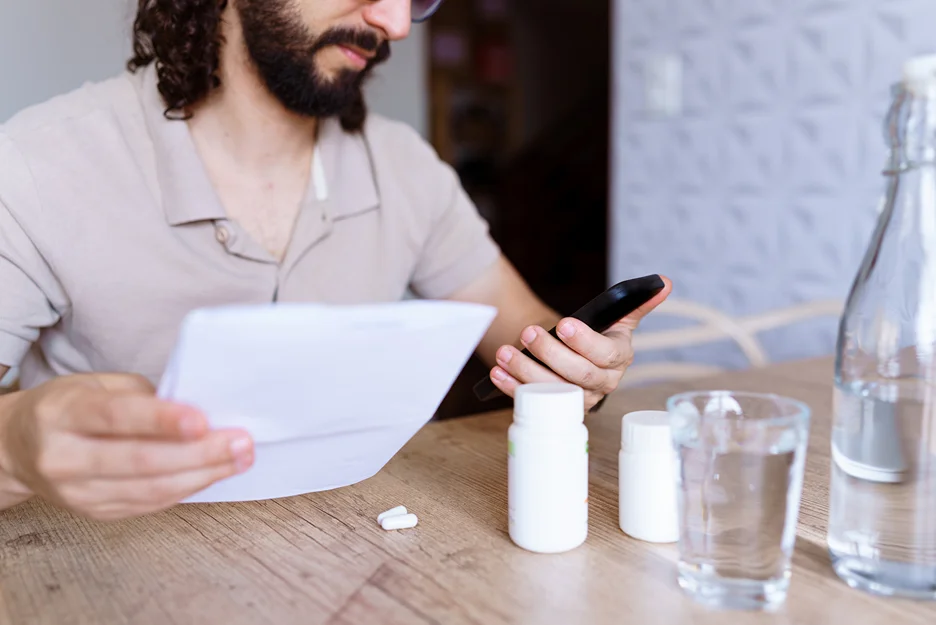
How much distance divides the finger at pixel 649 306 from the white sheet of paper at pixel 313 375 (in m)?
0.31

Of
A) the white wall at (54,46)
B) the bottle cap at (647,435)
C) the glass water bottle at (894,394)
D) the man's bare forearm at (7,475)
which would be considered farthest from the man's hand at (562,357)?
the white wall at (54,46)

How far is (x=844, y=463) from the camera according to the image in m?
0.56

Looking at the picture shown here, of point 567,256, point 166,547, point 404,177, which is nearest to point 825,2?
point 404,177

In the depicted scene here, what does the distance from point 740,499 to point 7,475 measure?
0.54 m

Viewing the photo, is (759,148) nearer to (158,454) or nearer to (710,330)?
(710,330)

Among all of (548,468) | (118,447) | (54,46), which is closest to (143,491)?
(118,447)

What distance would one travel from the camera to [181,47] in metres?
1.10

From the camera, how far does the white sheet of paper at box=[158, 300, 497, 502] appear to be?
0.46 meters

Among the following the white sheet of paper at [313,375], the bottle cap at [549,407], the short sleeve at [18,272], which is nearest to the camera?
A: the white sheet of paper at [313,375]

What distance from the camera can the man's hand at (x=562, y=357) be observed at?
774mm

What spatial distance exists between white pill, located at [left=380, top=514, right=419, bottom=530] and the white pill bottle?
92 mm

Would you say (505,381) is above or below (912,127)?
below

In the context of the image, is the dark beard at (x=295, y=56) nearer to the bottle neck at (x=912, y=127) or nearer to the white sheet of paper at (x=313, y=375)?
the white sheet of paper at (x=313, y=375)

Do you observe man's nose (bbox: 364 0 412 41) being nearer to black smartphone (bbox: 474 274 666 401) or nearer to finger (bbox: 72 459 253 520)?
black smartphone (bbox: 474 274 666 401)
